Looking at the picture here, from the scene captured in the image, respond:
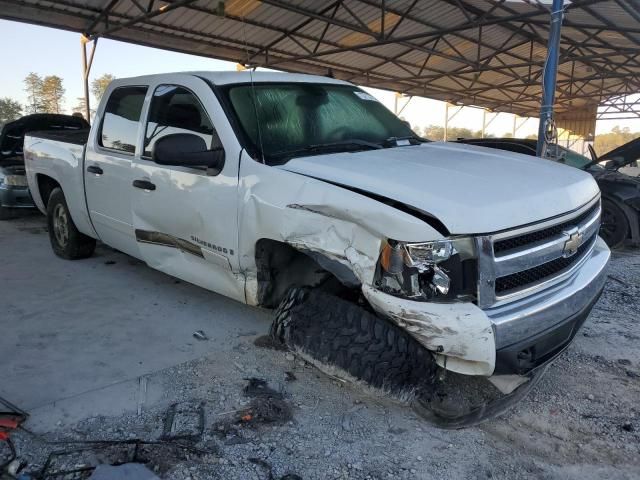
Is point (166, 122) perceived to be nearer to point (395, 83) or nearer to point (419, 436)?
point (419, 436)

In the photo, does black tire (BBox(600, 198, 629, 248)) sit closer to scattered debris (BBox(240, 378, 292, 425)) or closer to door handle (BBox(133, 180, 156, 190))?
scattered debris (BBox(240, 378, 292, 425))

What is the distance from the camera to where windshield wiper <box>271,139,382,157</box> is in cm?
304

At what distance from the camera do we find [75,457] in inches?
90.0

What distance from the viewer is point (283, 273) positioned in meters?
3.12

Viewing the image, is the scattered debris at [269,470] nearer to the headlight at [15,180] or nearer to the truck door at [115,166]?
the truck door at [115,166]

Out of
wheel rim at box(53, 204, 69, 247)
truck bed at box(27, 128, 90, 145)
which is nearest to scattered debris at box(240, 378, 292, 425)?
truck bed at box(27, 128, 90, 145)

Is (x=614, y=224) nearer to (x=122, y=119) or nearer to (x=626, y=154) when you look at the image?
(x=626, y=154)

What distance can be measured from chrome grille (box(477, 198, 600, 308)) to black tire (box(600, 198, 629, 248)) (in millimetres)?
4391

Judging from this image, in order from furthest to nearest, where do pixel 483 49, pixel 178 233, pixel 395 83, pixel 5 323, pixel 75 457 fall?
pixel 395 83 → pixel 483 49 → pixel 5 323 → pixel 178 233 → pixel 75 457

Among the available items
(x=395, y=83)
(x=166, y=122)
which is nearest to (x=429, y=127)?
(x=395, y=83)

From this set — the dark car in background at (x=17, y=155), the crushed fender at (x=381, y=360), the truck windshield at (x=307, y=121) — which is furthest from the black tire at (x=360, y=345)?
the dark car in background at (x=17, y=155)

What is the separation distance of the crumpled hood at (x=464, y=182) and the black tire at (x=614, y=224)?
13.1 ft

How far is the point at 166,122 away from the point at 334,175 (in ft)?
5.66

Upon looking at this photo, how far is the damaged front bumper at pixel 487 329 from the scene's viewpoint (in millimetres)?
2135
